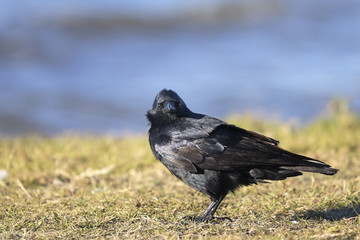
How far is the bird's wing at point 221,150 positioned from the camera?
3879mm

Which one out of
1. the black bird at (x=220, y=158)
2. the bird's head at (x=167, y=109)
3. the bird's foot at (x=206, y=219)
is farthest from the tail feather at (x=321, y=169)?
the bird's head at (x=167, y=109)

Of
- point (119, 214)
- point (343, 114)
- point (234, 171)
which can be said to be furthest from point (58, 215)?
point (343, 114)

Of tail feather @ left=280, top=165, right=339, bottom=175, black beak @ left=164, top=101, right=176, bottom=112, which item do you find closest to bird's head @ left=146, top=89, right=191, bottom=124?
black beak @ left=164, top=101, right=176, bottom=112

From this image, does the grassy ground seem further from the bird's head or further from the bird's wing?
the bird's head

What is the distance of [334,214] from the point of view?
13.4 ft

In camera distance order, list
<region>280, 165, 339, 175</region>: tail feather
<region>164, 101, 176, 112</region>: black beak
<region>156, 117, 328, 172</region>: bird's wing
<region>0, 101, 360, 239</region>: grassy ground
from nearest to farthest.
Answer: <region>0, 101, 360, 239</region>: grassy ground < <region>280, 165, 339, 175</region>: tail feather < <region>156, 117, 328, 172</region>: bird's wing < <region>164, 101, 176, 112</region>: black beak

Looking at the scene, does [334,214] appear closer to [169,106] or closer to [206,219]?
[206,219]

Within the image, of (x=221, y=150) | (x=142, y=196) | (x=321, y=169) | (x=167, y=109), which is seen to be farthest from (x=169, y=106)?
(x=321, y=169)

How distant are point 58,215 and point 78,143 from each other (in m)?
3.27

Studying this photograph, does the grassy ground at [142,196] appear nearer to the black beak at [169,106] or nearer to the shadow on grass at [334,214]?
the shadow on grass at [334,214]

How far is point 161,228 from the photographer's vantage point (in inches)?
143

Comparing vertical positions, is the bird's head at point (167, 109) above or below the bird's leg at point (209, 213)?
above

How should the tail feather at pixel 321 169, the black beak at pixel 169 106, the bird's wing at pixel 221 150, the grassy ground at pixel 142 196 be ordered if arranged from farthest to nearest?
the black beak at pixel 169 106, the bird's wing at pixel 221 150, the tail feather at pixel 321 169, the grassy ground at pixel 142 196

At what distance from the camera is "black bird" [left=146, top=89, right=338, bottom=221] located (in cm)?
388
